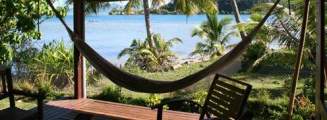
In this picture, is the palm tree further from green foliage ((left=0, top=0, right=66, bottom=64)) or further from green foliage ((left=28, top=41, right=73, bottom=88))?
green foliage ((left=0, top=0, right=66, bottom=64))

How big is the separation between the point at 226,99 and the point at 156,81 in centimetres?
73

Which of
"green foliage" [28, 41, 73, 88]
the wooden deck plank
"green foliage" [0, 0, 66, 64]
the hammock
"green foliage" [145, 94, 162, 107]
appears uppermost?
"green foliage" [0, 0, 66, 64]

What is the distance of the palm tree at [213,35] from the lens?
12.1m

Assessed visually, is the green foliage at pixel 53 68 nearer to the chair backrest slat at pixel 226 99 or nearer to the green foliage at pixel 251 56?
the chair backrest slat at pixel 226 99

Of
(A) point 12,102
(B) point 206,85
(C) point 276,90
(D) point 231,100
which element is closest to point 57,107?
(A) point 12,102

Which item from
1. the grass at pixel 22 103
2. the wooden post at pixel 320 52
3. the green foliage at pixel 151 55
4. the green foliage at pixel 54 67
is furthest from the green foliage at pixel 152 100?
the green foliage at pixel 151 55

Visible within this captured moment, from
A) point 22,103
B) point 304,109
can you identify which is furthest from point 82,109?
point 304,109

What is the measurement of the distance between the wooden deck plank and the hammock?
0.83 ft

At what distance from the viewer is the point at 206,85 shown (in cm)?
700

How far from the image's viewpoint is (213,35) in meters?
12.2

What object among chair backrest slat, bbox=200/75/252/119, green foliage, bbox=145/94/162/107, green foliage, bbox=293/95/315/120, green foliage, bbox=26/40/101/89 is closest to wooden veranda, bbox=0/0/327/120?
chair backrest slat, bbox=200/75/252/119

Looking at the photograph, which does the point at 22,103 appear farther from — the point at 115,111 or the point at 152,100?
the point at 115,111

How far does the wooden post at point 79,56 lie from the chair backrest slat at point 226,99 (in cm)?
172

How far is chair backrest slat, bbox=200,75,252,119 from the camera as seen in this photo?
315 cm
